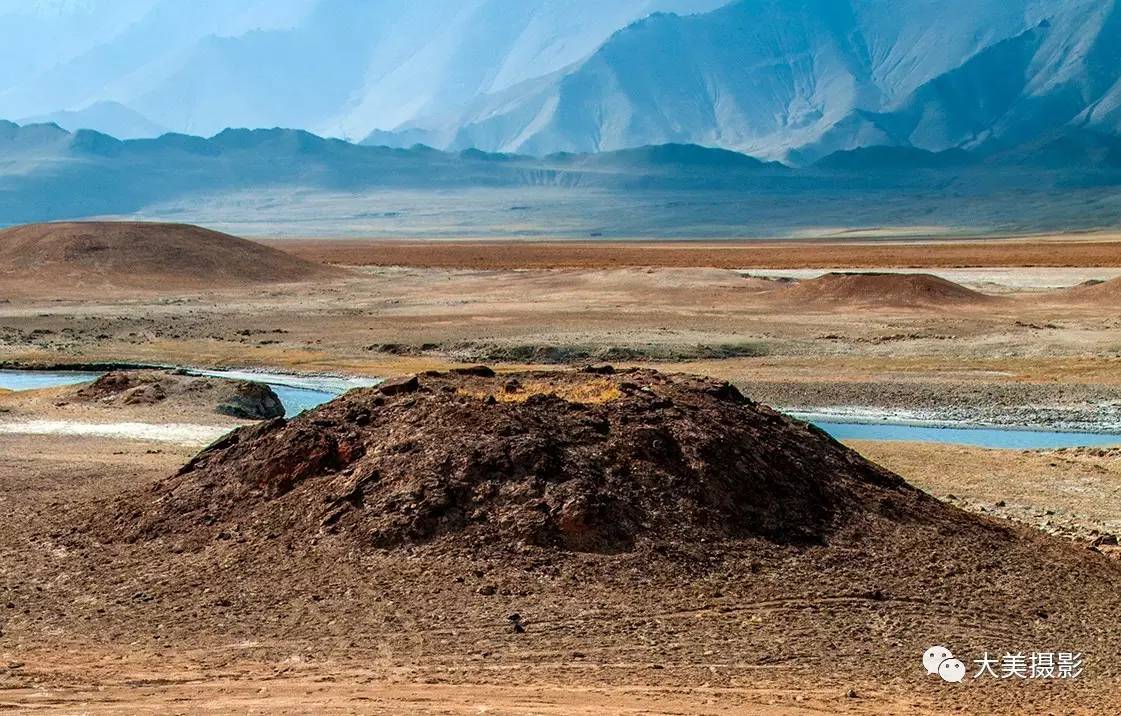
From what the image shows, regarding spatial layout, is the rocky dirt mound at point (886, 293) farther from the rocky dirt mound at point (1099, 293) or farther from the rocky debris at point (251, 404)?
the rocky debris at point (251, 404)

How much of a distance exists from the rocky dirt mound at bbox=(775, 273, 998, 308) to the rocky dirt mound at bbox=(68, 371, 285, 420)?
75.1ft

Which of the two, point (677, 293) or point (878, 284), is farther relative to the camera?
point (677, 293)

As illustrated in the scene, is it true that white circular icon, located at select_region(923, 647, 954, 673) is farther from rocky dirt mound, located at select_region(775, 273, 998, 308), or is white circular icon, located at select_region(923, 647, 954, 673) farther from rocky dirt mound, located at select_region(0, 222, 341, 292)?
rocky dirt mound, located at select_region(0, 222, 341, 292)

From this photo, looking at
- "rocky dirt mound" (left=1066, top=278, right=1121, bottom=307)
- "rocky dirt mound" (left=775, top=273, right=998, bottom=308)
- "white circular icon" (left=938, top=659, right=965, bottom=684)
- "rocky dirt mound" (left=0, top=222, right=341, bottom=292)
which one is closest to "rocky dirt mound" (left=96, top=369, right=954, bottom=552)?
"white circular icon" (left=938, top=659, right=965, bottom=684)

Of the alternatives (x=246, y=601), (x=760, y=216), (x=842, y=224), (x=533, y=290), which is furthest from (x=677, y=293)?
(x=760, y=216)

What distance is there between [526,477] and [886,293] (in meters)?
34.4

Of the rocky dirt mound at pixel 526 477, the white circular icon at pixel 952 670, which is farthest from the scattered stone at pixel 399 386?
the white circular icon at pixel 952 670

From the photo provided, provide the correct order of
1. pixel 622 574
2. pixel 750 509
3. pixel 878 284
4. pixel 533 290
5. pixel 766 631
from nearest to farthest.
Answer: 1. pixel 766 631
2. pixel 622 574
3. pixel 750 509
4. pixel 878 284
5. pixel 533 290

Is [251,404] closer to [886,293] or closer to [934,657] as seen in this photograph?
[934,657]

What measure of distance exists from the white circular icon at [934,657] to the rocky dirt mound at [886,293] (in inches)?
1356

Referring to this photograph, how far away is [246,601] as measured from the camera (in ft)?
38.2

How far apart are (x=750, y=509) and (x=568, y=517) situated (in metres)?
1.73

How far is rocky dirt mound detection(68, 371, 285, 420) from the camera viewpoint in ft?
86.2

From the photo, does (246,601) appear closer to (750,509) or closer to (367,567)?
(367,567)
